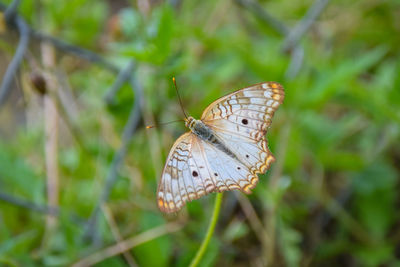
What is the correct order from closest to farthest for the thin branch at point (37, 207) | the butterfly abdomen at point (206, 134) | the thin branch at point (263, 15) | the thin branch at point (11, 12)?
1. the butterfly abdomen at point (206, 134)
2. the thin branch at point (11, 12)
3. the thin branch at point (37, 207)
4. the thin branch at point (263, 15)

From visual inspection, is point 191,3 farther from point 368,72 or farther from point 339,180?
point 339,180

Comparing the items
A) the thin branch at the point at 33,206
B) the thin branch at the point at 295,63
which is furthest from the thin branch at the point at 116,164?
the thin branch at the point at 295,63

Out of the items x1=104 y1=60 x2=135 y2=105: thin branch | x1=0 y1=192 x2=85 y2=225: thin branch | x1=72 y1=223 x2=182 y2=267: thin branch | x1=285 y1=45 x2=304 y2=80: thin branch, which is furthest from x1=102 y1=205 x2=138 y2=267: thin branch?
x1=285 y1=45 x2=304 y2=80: thin branch

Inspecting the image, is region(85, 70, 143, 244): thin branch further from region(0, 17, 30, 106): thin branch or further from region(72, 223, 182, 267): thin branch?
region(0, 17, 30, 106): thin branch

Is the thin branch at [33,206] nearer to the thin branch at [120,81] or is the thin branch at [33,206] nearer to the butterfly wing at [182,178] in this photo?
the thin branch at [120,81]

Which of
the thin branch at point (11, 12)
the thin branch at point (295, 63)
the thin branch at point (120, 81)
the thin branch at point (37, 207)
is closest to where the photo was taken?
the thin branch at point (11, 12)
